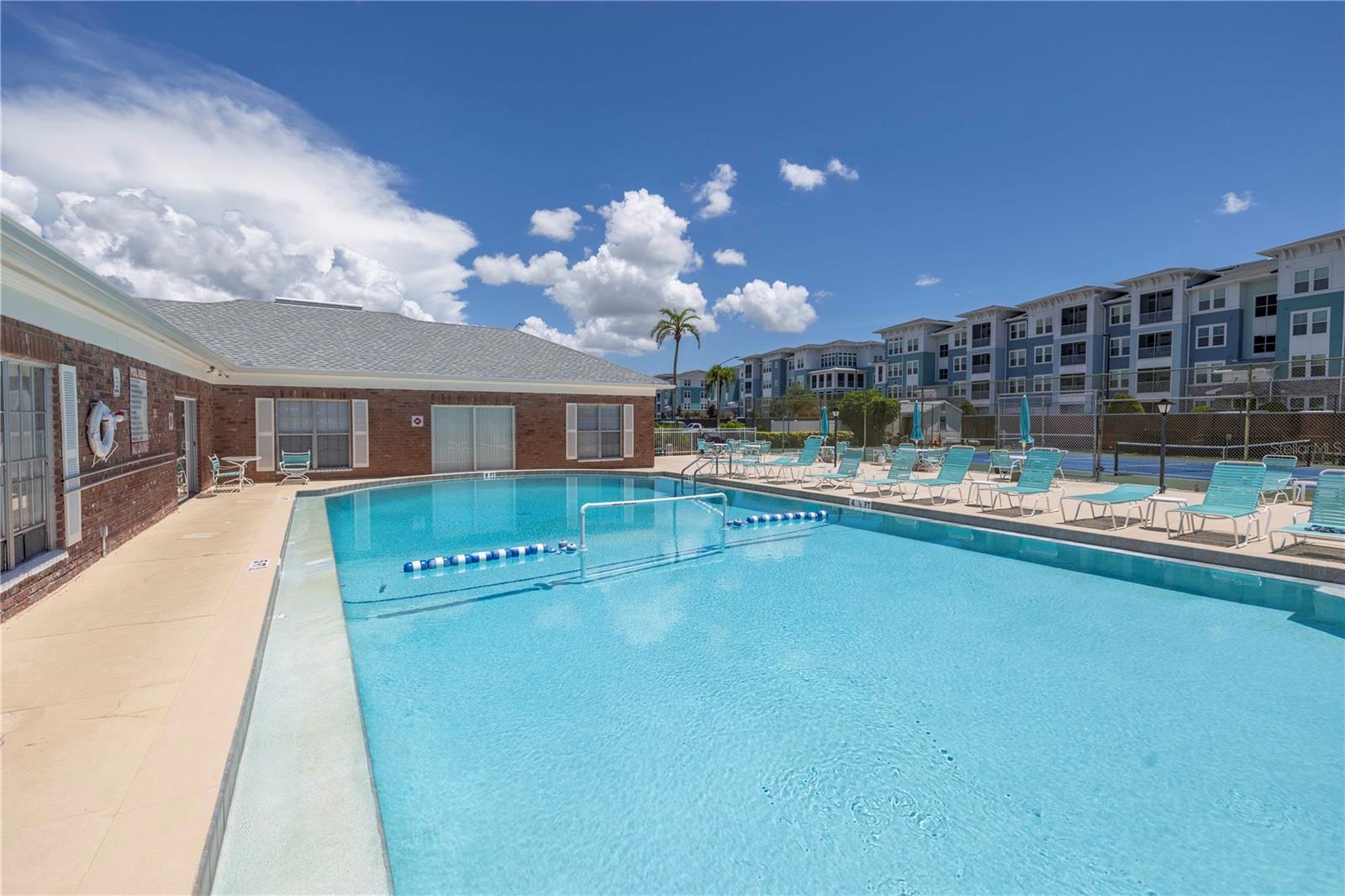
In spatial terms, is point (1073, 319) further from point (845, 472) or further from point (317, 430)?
point (317, 430)

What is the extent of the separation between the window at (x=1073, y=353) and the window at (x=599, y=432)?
38.1 m

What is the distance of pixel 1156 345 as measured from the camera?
1516 inches

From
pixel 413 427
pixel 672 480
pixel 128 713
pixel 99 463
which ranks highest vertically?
pixel 413 427

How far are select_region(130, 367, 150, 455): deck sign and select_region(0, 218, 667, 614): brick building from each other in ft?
0.12

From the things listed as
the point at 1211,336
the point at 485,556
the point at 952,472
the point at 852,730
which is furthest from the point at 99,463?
the point at 1211,336

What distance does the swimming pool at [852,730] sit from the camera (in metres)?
2.82

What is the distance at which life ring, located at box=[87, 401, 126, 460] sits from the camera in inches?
242

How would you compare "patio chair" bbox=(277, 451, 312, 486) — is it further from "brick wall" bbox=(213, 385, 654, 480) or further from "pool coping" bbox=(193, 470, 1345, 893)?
"pool coping" bbox=(193, 470, 1345, 893)

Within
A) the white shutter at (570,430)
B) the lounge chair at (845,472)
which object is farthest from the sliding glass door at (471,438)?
the lounge chair at (845,472)

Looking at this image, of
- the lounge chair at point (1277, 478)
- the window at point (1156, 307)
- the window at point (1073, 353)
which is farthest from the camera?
the window at point (1073, 353)

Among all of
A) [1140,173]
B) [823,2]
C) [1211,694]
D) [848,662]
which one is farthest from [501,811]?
[1140,173]

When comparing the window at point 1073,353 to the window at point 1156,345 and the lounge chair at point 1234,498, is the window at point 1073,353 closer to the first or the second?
the window at point 1156,345

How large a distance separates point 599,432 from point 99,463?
46.5 ft

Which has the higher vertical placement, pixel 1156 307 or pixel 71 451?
pixel 1156 307
